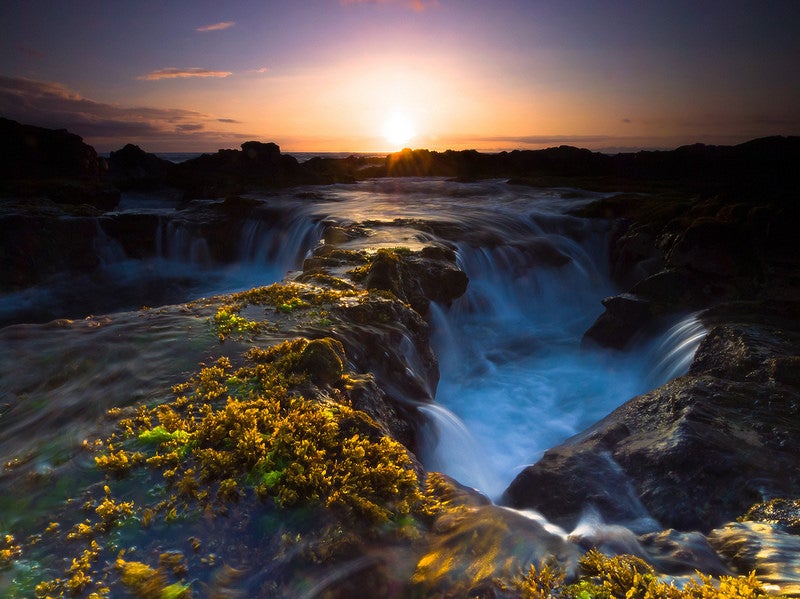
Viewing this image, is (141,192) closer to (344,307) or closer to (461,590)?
(344,307)

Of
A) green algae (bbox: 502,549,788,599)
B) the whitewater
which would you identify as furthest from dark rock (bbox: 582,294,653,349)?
green algae (bbox: 502,549,788,599)

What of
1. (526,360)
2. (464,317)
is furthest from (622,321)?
(464,317)

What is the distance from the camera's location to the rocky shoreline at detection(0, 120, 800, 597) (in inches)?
144

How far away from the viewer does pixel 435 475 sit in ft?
17.3

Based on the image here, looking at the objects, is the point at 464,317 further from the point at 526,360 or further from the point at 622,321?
the point at 622,321

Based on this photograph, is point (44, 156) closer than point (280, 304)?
No

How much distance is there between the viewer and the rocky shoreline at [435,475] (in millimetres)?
3664

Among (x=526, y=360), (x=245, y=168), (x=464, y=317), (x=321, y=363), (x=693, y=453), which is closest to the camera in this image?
(x=693, y=453)

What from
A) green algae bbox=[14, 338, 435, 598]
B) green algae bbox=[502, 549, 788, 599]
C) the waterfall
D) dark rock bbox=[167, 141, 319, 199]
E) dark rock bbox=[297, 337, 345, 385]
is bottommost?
the waterfall

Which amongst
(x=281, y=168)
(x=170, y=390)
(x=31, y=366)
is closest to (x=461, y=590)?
(x=170, y=390)

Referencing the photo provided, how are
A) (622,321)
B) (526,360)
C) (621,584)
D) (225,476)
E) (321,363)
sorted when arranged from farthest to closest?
(526,360)
(622,321)
(321,363)
(225,476)
(621,584)

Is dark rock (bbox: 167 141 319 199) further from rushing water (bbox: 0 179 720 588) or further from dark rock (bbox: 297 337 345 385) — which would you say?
dark rock (bbox: 297 337 345 385)

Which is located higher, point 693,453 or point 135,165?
point 135,165

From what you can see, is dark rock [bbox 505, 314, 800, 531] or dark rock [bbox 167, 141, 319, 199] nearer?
dark rock [bbox 505, 314, 800, 531]
